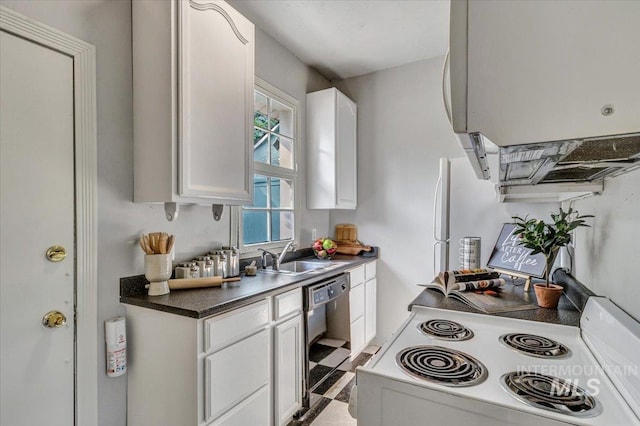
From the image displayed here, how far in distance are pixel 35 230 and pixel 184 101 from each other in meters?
0.84

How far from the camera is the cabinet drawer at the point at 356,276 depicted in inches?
106

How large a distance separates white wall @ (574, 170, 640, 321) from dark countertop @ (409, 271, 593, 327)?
0.24 ft

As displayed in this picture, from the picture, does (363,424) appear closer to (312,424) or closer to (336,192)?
(312,424)

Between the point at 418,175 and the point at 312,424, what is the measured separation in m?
2.29

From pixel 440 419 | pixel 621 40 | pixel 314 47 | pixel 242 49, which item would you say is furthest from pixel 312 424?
pixel 314 47

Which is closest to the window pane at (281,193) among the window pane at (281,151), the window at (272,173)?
the window at (272,173)

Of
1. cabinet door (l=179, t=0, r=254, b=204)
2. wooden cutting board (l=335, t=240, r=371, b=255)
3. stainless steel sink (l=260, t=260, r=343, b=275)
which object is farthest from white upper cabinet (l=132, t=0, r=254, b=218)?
wooden cutting board (l=335, t=240, r=371, b=255)

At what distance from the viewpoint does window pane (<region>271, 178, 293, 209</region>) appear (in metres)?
2.76

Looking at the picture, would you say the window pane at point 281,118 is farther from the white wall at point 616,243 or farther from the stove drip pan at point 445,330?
the white wall at point 616,243

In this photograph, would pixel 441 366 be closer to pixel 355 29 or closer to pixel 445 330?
pixel 445 330

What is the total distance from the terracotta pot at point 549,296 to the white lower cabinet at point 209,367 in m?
1.32

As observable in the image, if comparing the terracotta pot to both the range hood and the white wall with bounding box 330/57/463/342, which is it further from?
the white wall with bounding box 330/57/463/342

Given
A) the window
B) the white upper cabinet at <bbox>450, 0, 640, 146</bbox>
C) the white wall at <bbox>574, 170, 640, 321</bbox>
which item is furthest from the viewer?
the window

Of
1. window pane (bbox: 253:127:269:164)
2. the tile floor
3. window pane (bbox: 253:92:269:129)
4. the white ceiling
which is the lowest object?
the tile floor
